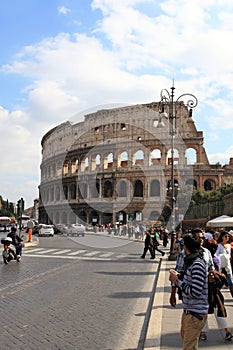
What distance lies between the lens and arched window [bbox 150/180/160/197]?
56.6 metres

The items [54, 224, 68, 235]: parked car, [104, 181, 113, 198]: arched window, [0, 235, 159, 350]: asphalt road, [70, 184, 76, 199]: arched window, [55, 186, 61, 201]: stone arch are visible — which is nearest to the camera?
[0, 235, 159, 350]: asphalt road

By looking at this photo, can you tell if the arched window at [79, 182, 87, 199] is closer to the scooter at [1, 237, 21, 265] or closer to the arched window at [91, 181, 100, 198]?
the arched window at [91, 181, 100, 198]

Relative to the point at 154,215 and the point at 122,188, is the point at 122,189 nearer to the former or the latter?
the point at 122,188

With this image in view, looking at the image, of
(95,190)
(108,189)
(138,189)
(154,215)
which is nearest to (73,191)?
(95,190)

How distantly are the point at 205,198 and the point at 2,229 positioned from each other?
2434cm

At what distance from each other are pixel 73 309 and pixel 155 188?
50037mm

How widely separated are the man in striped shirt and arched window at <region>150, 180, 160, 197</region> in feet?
173

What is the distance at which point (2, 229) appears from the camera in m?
54.6

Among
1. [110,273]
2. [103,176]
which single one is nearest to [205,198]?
[103,176]

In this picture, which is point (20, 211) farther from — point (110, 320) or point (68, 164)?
point (68, 164)

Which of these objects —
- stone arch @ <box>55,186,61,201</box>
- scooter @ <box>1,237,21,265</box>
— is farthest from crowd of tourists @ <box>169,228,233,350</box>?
stone arch @ <box>55,186,61,201</box>

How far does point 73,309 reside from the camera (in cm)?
726

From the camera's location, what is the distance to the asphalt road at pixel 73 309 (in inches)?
215

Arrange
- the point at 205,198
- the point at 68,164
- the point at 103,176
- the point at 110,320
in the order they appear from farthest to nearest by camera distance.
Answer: the point at 68,164 < the point at 103,176 < the point at 205,198 < the point at 110,320
